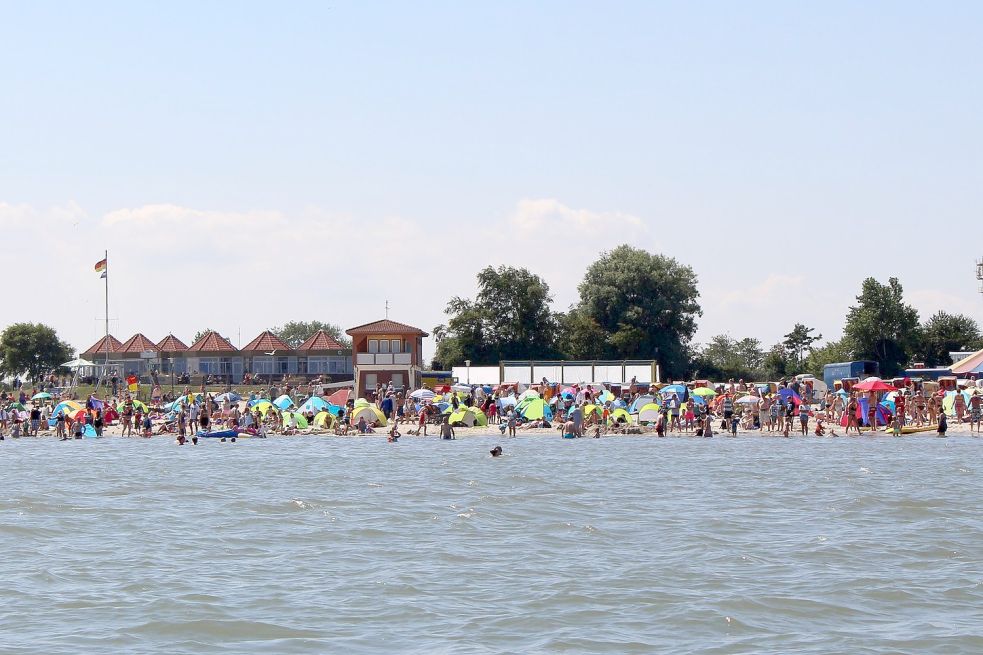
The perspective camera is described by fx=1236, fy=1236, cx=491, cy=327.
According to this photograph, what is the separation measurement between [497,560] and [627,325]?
61.3m

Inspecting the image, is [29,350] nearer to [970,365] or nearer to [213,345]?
[213,345]

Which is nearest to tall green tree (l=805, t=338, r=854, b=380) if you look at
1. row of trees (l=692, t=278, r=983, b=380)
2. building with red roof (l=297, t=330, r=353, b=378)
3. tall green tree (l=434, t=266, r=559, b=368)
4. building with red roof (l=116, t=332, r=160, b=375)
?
row of trees (l=692, t=278, r=983, b=380)

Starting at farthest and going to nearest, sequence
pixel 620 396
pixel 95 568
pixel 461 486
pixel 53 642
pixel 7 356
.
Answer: pixel 7 356 → pixel 620 396 → pixel 461 486 → pixel 95 568 → pixel 53 642

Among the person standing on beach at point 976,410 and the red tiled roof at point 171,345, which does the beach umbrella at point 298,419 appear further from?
the red tiled roof at point 171,345

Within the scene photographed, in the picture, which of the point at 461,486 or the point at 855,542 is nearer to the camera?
the point at 855,542

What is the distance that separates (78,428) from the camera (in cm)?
4516

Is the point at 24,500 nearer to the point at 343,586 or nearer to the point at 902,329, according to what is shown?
the point at 343,586

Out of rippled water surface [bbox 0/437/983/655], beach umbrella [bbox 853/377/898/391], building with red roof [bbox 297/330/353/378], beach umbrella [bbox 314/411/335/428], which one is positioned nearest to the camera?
rippled water surface [bbox 0/437/983/655]

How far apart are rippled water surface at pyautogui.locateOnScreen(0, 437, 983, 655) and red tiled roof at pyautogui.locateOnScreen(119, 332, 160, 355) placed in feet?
184

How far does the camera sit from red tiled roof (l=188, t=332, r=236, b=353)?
82062 millimetres

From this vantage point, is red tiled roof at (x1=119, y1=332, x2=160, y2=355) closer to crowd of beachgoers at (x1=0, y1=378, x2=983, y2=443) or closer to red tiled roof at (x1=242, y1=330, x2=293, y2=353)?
red tiled roof at (x1=242, y1=330, x2=293, y2=353)

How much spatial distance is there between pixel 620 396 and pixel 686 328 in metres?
26.5

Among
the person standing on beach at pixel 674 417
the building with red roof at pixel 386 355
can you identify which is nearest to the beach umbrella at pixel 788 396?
the person standing on beach at pixel 674 417

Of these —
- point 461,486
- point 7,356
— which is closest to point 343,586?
point 461,486
